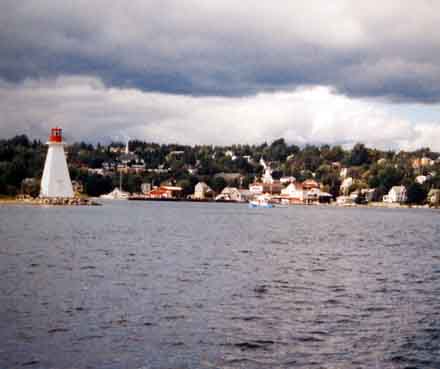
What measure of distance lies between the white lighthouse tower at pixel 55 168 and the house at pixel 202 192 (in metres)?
90.4

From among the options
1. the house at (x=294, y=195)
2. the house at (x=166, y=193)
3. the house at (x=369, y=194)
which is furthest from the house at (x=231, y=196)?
the house at (x=369, y=194)

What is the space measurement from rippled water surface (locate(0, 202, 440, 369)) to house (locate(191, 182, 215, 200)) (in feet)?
499

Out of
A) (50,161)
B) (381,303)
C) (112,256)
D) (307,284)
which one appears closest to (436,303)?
(381,303)

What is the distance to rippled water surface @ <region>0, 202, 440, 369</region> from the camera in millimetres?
14570

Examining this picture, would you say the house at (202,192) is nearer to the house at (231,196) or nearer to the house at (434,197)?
the house at (231,196)

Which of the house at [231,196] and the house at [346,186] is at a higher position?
the house at [346,186]

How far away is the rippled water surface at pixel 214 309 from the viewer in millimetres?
14570

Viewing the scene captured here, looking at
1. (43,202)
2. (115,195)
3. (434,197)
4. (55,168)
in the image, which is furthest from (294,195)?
(55,168)

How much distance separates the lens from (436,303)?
71.1 ft

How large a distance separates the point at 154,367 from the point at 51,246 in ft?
81.7

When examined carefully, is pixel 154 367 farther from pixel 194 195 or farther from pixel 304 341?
pixel 194 195

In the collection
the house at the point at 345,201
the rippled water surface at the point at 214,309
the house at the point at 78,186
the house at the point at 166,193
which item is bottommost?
the rippled water surface at the point at 214,309

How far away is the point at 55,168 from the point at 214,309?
81.9 m

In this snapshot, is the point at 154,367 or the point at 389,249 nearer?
the point at 154,367
